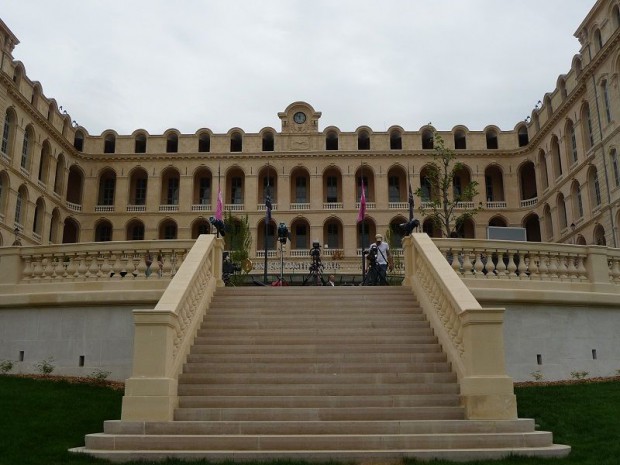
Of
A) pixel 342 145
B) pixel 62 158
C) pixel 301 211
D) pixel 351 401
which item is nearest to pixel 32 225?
pixel 62 158

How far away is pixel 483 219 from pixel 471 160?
5081mm

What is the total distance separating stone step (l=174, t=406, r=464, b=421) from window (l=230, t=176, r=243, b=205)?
158ft

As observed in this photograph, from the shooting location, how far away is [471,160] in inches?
2163

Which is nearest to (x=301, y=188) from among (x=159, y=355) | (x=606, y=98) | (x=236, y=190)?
(x=236, y=190)

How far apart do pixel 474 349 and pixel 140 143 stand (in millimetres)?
51920

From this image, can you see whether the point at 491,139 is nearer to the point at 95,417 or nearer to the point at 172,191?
the point at 172,191

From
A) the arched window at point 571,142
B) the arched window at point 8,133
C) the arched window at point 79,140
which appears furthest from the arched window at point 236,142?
the arched window at point 571,142

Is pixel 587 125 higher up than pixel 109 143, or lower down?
lower down

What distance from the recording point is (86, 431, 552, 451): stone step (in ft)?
27.2

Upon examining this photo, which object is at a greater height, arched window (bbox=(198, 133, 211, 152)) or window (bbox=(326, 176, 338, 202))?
arched window (bbox=(198, 133, 211, 152))

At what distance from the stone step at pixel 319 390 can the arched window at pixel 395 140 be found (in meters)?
47.3

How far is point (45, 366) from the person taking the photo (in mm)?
13664

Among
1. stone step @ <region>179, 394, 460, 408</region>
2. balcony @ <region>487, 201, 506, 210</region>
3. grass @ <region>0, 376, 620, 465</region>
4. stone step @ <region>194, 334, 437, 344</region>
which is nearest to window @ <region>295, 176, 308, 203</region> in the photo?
balcony @ <region>487, 201, 506, 210</region>

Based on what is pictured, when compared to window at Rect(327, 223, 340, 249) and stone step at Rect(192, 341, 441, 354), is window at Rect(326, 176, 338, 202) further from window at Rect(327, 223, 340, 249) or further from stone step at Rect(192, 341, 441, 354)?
stone step at Rect(192, 341, 441, 354)
